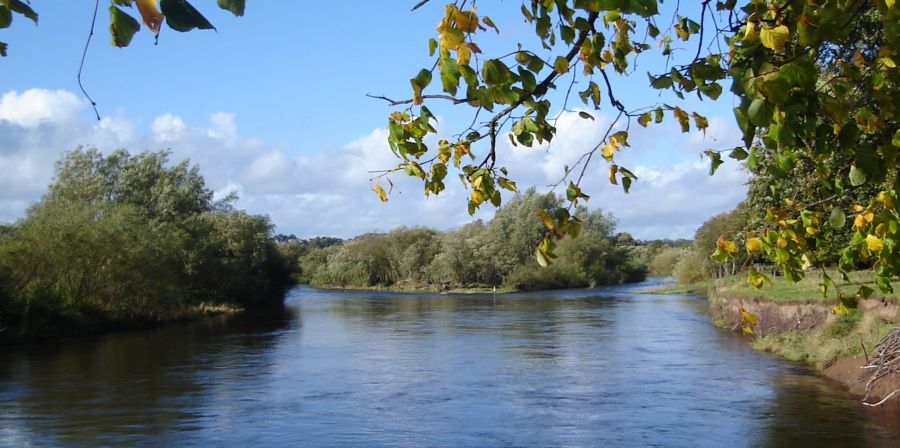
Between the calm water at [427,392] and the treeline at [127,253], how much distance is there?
11.0ft

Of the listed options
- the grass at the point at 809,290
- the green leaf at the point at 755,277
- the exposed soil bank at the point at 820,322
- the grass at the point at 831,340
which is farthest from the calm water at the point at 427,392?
the green leaf at the point at 755,277

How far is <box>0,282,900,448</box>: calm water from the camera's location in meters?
14.5

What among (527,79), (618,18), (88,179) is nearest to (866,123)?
(618,18)

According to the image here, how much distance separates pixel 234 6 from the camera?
7.26ft

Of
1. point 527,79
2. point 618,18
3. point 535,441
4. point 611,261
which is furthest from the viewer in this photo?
point 611,261

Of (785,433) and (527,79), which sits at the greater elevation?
(527,79)

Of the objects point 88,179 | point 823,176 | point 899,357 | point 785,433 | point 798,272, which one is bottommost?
point 785,433

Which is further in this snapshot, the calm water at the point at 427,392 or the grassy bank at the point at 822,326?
the grassy bank at the point at 822,326

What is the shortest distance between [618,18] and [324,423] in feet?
41.2

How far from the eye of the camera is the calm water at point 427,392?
14.5 m

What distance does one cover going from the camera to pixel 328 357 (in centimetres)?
2553

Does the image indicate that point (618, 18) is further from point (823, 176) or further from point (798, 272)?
point (798, 272)

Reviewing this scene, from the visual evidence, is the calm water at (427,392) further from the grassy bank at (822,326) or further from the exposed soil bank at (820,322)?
the grassy bank at (822,326)

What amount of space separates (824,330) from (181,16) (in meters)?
22.9
